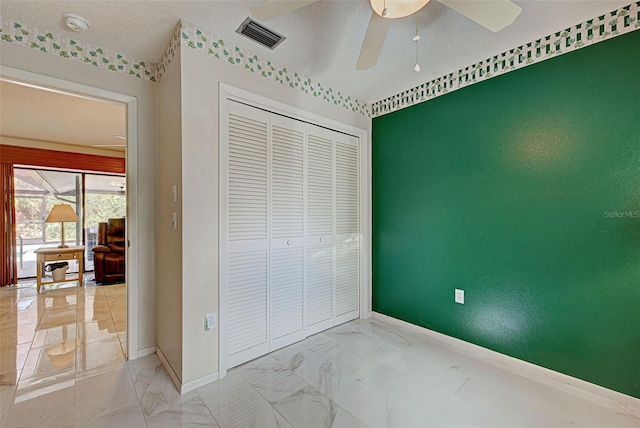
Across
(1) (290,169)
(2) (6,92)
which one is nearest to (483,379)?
(1) (290,169)

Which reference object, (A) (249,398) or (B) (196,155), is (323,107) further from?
(A) (249,398)

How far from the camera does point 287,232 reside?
245 centimetres

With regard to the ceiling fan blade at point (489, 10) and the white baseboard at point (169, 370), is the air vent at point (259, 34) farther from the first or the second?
the white baseboard at point (169, 370)

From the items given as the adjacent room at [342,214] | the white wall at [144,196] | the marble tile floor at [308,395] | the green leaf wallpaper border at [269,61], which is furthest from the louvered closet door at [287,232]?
the white wall at [144,196]

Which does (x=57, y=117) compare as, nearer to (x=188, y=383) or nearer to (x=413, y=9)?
(x=188, y=383)

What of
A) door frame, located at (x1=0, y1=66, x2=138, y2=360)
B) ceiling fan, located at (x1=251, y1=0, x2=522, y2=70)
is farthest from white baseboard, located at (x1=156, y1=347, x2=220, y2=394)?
ceiling fan, located at (x1=251, y1=0, x2=522, y2=70)

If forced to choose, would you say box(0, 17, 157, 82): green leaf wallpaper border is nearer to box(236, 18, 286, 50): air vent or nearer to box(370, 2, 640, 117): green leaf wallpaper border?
box(236, 18, 286, 50): air vent

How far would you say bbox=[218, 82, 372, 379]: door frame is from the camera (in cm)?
198

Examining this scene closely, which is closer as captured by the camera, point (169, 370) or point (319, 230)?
point (169, 370)

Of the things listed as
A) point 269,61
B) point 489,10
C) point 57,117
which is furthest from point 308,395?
point 57,117

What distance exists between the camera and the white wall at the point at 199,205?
182 cm

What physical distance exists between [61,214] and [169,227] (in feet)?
13.6

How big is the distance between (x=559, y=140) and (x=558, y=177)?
0.85 ft

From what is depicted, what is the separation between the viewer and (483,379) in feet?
6.41
